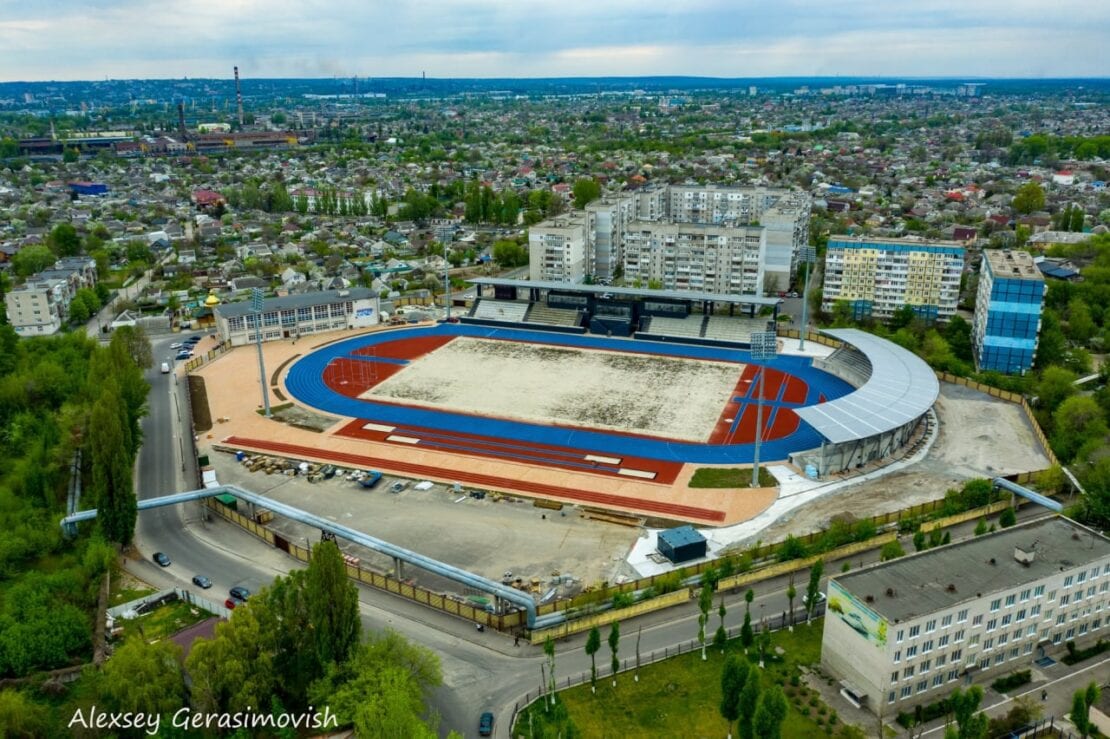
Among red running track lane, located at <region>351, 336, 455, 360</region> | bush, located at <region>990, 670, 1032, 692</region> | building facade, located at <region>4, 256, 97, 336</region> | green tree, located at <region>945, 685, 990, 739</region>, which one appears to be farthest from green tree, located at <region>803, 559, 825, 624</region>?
building facade, located at <region>4, 256, 97, 336</region>

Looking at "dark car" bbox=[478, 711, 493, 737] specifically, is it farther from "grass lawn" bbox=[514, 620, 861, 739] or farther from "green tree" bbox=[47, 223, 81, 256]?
"green tree" bbox=[47, 223, 81, 256]

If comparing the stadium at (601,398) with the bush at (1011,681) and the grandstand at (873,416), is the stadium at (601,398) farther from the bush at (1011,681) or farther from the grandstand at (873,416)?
the bush at (1011,681)

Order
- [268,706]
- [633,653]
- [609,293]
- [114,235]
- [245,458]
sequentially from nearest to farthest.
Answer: [268,706] → [633,653] → [245,458] → [609,293] → [114,235]

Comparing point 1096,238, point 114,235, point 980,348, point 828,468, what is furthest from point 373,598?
point 114,235

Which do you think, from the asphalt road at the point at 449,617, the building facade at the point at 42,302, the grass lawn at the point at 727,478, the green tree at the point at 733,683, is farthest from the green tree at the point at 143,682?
the building facade at the point at 42,302

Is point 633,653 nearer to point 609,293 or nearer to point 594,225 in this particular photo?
point 609,293

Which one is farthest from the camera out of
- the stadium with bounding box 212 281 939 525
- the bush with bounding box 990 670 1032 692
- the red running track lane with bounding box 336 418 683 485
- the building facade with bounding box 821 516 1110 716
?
the red running track lane with bounding box 336 418 683 485
